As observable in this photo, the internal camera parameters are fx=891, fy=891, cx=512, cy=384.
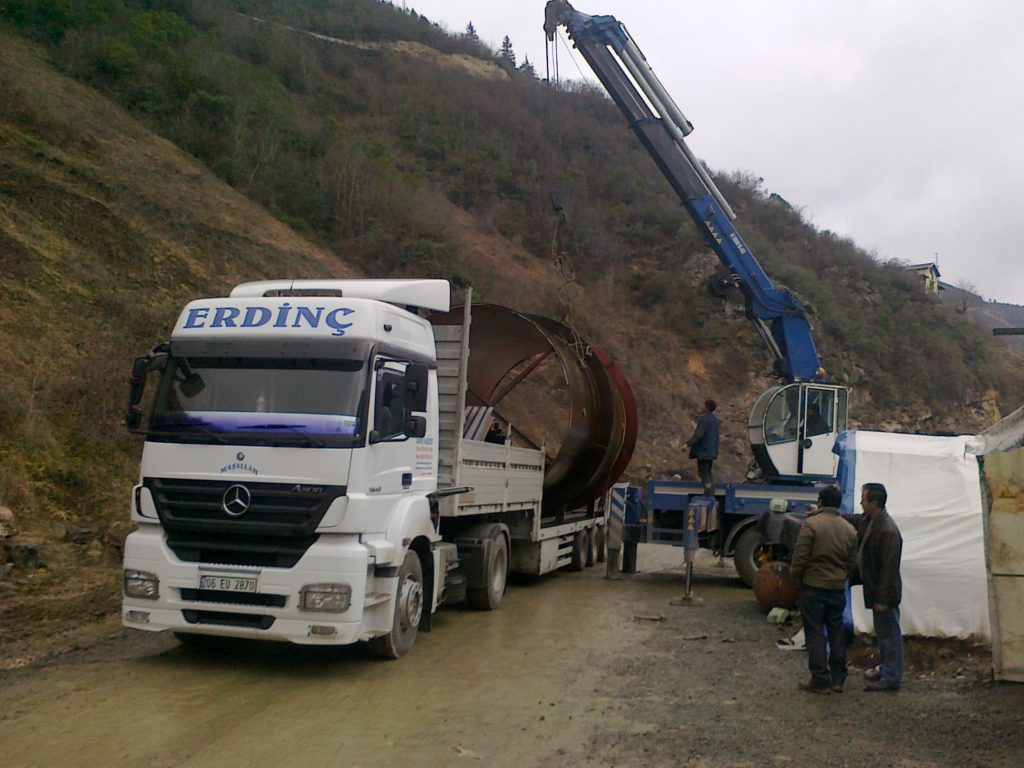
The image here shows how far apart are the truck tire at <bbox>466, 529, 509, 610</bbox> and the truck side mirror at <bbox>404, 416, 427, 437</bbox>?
2841mm

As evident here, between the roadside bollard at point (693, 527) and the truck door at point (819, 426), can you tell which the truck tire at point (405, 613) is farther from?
the truck door at point (819, 426)

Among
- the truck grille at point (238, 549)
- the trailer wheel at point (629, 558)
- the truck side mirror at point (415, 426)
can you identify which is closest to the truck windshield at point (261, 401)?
the truck side mirror at point (415, 426)

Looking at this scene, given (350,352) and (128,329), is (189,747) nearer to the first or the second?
(350,352)

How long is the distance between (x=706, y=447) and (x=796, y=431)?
1.68 meters

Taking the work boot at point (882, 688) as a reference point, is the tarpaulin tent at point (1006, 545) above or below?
above

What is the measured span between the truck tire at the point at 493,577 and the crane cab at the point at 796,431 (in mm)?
5042

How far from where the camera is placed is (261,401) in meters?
7.23

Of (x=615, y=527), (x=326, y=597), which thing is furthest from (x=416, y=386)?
(x=615, y=527)

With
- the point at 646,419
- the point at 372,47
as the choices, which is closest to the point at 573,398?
the point at 646,419

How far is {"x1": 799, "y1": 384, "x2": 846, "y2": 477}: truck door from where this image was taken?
45.6ft

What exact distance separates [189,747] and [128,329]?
35.8 ft

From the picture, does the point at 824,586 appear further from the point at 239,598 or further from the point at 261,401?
the point at 261,401

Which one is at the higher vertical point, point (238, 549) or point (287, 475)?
point (287, 475)

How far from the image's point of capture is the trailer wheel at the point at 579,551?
1453 centimetres
